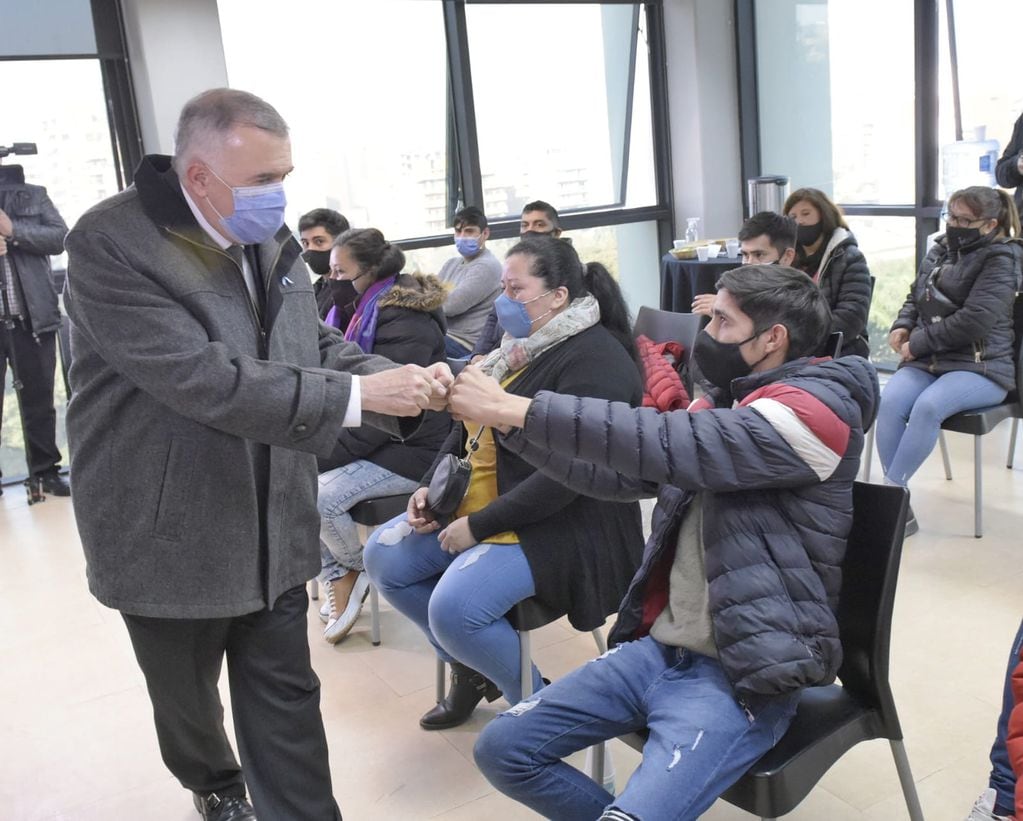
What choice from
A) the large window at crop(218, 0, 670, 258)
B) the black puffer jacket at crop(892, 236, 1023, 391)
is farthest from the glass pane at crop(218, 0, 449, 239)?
the black puffer jacket at crop(892, 236, 1023, 391)

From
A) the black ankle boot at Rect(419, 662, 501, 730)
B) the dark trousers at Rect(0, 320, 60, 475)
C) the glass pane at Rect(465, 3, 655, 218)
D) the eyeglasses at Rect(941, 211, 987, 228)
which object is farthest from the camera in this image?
the glass pane at Rect(465, 3, 655, 218)

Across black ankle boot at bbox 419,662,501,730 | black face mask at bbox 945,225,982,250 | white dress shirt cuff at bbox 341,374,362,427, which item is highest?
black face mask at bbox 945,225,982,250

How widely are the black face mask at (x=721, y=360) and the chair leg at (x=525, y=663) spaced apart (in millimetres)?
778

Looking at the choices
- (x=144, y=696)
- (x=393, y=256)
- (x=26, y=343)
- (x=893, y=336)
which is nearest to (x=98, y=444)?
(x=144, y=696)

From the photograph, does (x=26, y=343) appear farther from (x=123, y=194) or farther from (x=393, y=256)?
(x=123, y=194)

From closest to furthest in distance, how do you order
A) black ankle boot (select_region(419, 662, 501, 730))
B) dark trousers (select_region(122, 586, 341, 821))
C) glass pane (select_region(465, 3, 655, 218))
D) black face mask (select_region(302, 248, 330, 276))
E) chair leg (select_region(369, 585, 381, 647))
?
dark trousers (select_region(122, 586, 341, 821))
black ankle boot (select_region(419, 662, 501, 730))
chair leg (select_region(369, 585, 381, 647))
black face mask (select_region(302, 248, 330, 276))
glass pane (select_region(465, 3, 655, 218))

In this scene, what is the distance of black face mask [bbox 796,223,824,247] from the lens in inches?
160

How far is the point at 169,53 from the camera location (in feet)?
17.8

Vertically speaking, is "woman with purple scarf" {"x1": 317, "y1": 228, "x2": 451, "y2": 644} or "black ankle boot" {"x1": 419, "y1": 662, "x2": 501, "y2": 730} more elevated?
"woman with purple scarf" {"x1": 317, "y1": 228, "x2": 451, "y2": 644}

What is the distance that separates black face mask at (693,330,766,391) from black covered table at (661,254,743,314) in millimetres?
3329

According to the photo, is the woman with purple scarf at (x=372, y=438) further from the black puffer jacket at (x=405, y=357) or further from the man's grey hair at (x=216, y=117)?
the man's grey hair at (x=216, y=117)

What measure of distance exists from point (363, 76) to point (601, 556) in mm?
4838

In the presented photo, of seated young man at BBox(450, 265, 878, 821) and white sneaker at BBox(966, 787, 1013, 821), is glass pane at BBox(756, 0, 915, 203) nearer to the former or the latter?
seated young man at BBox(450, 265, 878, 821)

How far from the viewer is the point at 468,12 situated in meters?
6.39
